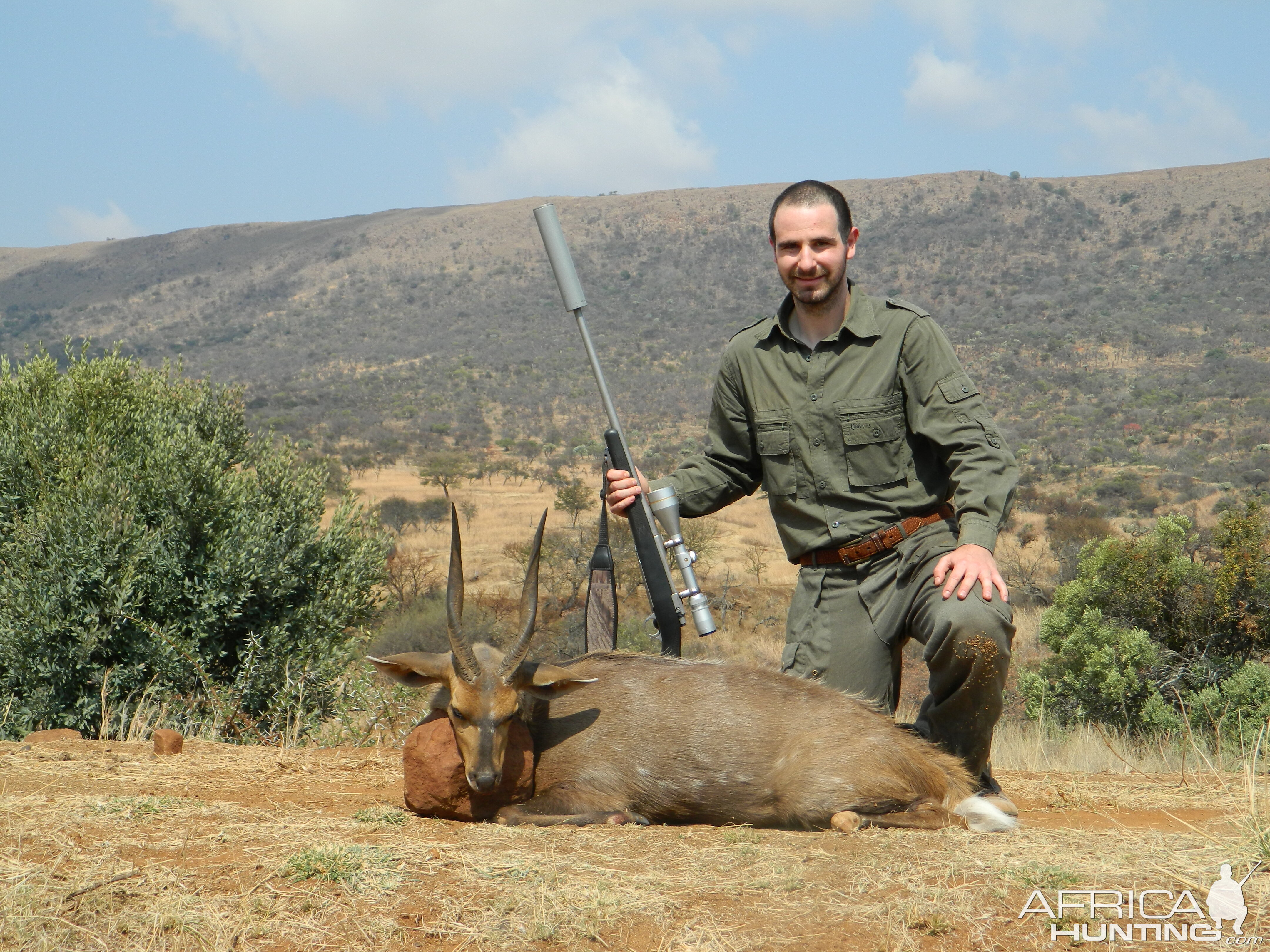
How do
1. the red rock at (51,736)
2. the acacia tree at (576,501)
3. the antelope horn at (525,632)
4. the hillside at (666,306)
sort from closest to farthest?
the antelope horn at (525,632), the red rock at (51,736), the acacia tree at (576,501), the hillside at (666,306)

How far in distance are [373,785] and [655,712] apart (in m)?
1.83

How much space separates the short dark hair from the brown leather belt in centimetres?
162

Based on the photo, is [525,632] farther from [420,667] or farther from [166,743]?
[166,743]

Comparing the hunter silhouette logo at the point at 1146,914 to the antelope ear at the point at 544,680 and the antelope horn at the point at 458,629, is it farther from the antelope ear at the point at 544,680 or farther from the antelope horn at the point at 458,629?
the antelope horn at the point at 458,629

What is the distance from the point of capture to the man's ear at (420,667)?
5.07 meters

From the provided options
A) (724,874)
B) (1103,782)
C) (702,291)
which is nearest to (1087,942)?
(724,874)

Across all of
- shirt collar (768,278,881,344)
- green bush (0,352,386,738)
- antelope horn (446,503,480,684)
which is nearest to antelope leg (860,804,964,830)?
antelope horn (446,503,480,684)

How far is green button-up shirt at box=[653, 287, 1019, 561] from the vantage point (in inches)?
225

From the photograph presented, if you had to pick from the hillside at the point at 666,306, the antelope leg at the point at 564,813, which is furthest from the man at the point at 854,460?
the hillside at the point at 666,306

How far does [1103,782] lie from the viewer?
6.58 m

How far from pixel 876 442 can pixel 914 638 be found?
1.08 metres

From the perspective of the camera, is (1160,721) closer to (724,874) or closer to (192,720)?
(724,874)

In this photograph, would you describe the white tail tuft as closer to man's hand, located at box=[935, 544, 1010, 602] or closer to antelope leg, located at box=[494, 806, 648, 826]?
man's hand, located at box=[935, 544, 1010, 602]

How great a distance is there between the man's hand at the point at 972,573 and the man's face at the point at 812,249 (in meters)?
1.69
